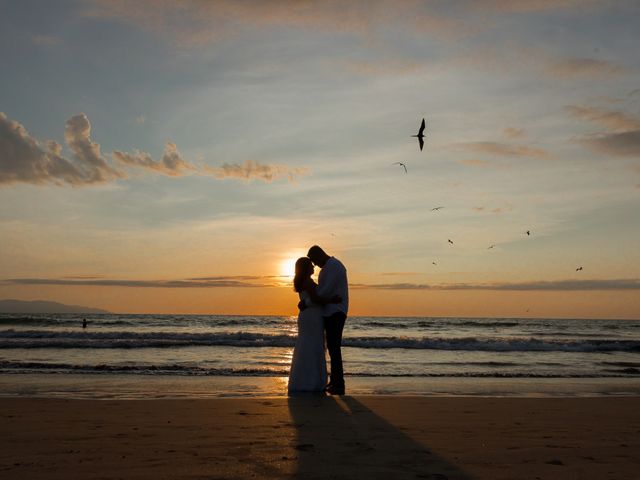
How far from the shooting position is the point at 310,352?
8.27 metres

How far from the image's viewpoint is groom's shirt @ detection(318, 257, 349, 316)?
812 cm

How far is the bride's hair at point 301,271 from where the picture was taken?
8.22 metres

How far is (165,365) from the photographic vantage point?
14.7 metres

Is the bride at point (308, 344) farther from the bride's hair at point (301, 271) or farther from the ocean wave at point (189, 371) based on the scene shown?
the ocean wave at point (189, 371)

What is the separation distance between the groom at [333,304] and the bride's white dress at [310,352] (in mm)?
129

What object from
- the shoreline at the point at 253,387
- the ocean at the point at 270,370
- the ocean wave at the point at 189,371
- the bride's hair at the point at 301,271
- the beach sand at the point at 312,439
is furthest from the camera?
the ocean wave at the point at 189,371

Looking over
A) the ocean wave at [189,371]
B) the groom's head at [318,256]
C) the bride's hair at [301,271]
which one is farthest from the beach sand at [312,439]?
the ocean wave at [189,371]

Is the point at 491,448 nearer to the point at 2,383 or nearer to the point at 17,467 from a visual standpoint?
the point at 17,467

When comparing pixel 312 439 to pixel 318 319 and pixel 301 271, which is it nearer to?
pixel 318 319

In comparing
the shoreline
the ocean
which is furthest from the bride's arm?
the ocean

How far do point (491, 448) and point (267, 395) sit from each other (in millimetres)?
4636

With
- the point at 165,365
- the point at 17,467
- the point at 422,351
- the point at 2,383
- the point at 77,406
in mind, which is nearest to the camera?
the point at 17,467

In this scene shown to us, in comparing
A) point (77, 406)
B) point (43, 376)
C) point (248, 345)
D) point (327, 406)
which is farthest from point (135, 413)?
point (248, 345)

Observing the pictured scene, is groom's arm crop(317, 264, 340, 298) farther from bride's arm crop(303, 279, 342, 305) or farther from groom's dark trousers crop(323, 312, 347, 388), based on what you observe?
groom's dark trousers crop(323, 312, 347, 388)
